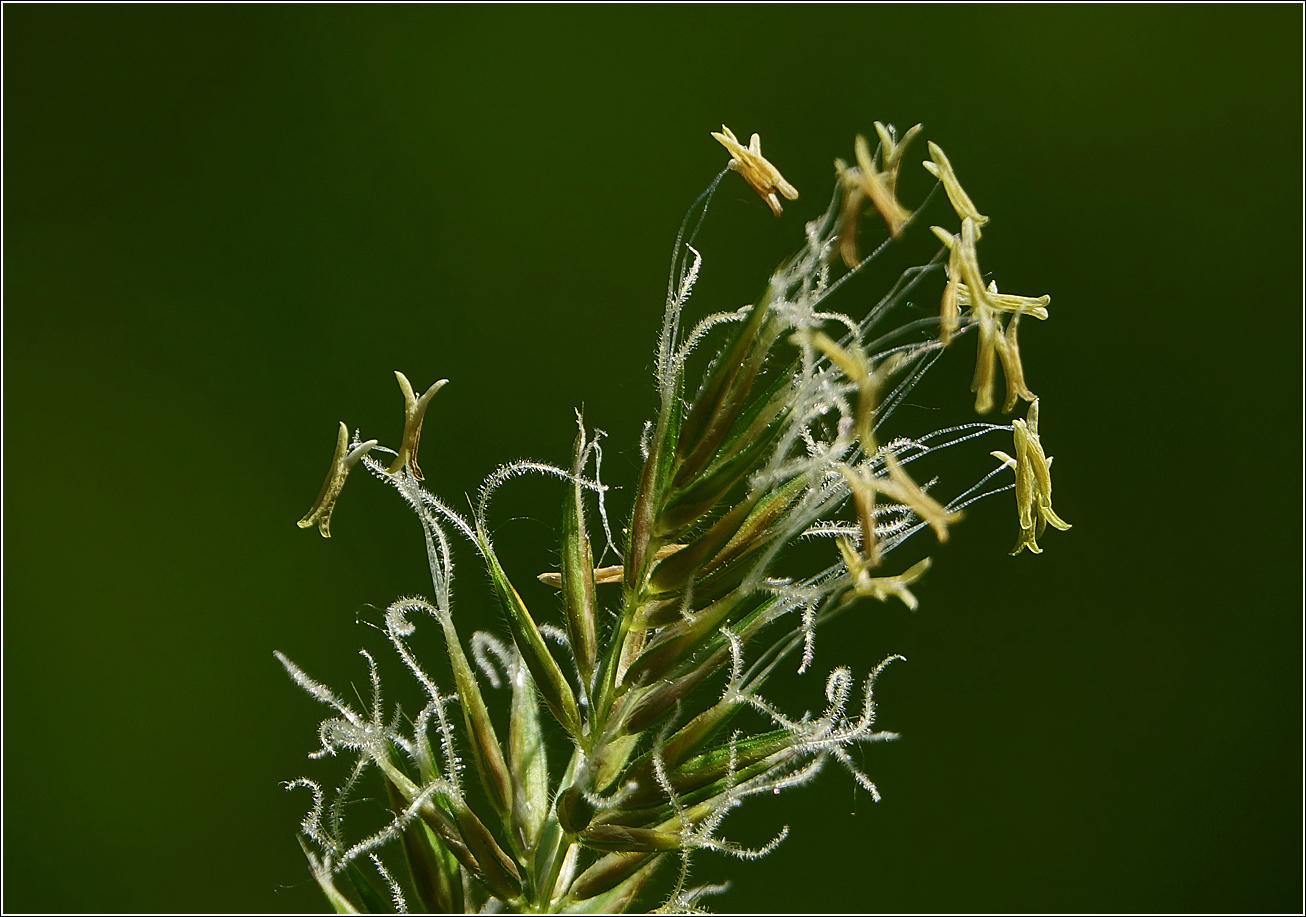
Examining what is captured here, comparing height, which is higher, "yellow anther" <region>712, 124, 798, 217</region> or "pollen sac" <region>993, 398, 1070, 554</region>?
"yellow anther" <region>712, 124, 798, 217</region>

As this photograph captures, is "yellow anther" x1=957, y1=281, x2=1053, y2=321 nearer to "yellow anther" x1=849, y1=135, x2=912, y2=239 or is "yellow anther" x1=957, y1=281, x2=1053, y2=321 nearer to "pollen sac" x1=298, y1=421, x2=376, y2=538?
"yellow anther" x1=849, y1=135, x2=912, y2=239

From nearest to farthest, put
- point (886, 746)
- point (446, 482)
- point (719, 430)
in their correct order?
point (719, 430) < point (446, 482) < point (886, 746)

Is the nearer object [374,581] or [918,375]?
[918,375]

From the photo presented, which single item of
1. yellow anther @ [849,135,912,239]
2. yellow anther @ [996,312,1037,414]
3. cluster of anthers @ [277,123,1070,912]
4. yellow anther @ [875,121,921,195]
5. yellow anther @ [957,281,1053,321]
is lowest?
cluster of anthers @ [277,123,1070,912]

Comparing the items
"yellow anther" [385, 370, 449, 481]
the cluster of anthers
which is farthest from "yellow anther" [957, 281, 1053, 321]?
"yellow anther" [385, 370, 449, 481]

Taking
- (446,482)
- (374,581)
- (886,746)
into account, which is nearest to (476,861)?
(446,482)

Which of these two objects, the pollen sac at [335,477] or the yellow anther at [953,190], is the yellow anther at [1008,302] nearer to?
the yellow anther at [953,190]

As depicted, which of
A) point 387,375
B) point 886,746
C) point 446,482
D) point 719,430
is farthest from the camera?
point 886,746

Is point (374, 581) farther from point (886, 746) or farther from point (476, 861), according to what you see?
point (476, 861)
